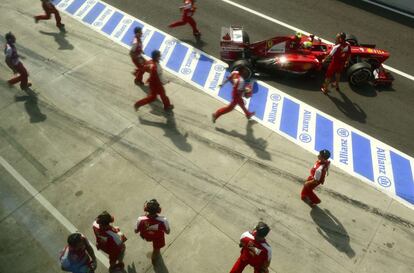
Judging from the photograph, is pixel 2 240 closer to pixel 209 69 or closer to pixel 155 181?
pixel 155 181

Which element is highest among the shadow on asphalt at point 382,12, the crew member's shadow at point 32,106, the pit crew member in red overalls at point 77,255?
the shadow on asphalt at point 382,12

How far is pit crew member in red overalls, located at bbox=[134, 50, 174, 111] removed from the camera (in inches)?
377

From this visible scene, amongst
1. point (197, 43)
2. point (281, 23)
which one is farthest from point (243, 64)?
point (281, 23)

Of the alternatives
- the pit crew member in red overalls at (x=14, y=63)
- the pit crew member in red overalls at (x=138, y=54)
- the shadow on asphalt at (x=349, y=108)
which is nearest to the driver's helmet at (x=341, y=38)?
the shadow on asphalt at (x=349, y=108)

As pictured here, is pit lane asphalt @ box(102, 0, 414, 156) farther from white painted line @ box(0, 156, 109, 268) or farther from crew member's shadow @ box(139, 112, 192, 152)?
white painted line @ box(0, 156, 109, 268)

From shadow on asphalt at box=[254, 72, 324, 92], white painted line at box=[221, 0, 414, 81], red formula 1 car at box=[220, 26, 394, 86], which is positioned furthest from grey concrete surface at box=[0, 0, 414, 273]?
white painted line at box=[221, 0, 414, 81]

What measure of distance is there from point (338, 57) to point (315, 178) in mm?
4458

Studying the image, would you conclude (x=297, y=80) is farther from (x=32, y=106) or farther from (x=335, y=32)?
(x=32, y=106)

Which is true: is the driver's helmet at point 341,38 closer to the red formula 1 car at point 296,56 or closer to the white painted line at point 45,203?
the red formula 1 car at point 296,56

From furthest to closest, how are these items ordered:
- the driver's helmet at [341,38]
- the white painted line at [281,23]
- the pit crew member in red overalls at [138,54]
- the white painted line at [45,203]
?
1. the white painted line at [281,23]
2. the pit crew member in red overalls at [138,54]
3. the driver's helmet at [341,38]
4. the white painted line at [45,203]

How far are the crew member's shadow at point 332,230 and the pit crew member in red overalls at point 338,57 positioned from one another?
14.5ft

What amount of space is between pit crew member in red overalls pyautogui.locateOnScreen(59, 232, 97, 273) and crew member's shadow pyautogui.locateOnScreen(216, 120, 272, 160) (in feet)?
16.4

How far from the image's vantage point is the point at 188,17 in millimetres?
13062

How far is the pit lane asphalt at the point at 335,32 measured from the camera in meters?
10.8
